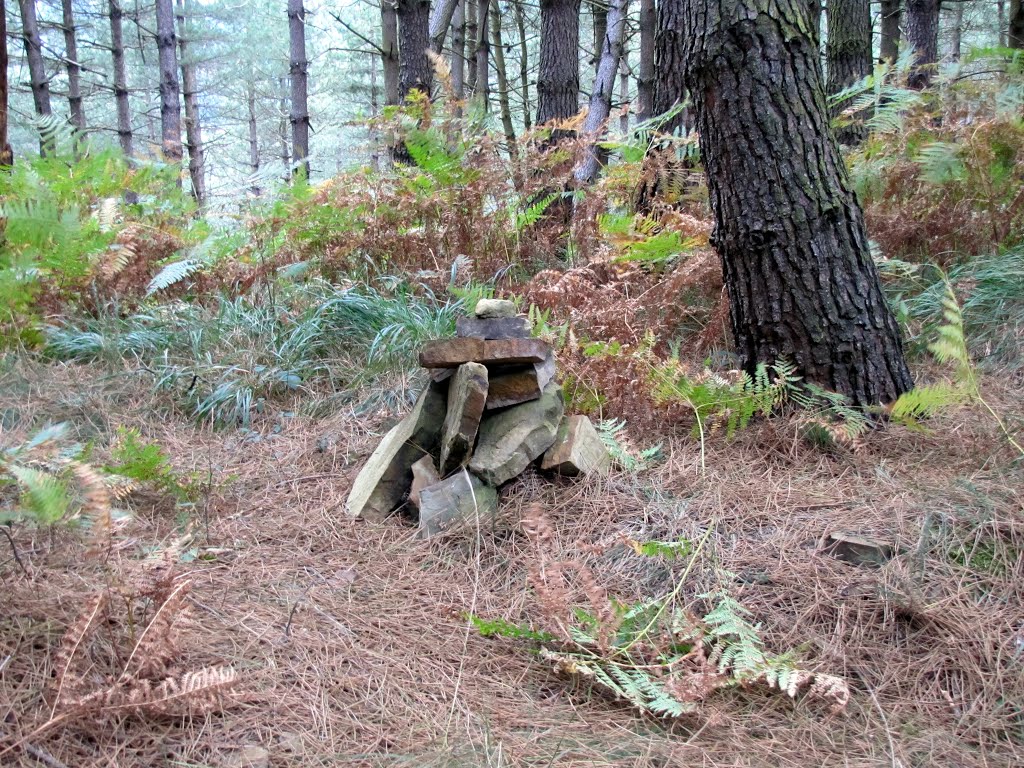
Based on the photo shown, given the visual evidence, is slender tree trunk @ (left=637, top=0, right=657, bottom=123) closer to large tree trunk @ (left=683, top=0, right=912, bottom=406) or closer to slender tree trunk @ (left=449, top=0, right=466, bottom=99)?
slender tree trunk @ (left=449, top=0, right=466, bottom=99)


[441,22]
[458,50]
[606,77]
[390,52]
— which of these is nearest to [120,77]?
[458,50]

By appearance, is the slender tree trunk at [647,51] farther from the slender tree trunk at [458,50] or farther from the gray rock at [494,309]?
the gray rock at [494,309]

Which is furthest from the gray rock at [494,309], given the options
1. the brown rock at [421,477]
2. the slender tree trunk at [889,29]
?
the slender tree trunk at [889,29]

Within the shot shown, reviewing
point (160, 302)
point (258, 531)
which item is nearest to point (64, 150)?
point (160, 302)

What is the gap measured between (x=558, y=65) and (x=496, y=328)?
5.46 m

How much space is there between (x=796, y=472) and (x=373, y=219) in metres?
3.08

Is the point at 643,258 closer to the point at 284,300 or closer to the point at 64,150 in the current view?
the point at 284,300

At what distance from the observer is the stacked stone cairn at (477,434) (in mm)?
2520

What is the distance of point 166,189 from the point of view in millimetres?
5691

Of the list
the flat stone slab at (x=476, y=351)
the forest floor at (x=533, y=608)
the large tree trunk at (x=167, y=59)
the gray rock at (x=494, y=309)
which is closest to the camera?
the forest floor at (x=533, y=608)

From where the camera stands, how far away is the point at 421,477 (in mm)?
2646

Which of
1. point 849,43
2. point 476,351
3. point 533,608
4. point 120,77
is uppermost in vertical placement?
point 120,77

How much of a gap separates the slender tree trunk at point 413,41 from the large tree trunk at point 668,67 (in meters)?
3.47

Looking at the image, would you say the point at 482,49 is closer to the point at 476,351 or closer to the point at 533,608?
the point at 476,351
